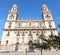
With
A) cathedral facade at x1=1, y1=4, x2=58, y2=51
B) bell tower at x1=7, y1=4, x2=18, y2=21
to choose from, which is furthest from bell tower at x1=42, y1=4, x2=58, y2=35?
bell tower at x1=7, y1=4, x2=18, y2=21

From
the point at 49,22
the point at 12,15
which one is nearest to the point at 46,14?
the point at 49,22

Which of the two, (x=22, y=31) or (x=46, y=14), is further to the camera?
(x=46, y=14)

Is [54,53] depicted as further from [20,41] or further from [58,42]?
[20,41]

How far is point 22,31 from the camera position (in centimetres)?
4400

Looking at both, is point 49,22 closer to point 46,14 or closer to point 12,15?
point 46,14

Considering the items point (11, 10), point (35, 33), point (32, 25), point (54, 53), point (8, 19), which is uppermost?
point (11, 10)

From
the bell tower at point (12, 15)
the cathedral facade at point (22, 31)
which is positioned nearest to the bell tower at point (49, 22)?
the cathedral facade at point (22, 31)

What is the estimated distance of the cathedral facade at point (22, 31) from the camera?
40.7 metres

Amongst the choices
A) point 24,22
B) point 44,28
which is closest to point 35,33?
point 44,28

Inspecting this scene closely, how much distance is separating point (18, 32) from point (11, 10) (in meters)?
14.1

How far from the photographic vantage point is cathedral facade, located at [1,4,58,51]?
4072cm

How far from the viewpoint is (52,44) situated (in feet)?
70.1

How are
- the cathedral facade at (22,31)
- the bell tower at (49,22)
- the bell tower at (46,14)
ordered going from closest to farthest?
the cathedral facade at (22,31)
the bell tower at (49,22)
the bell tower at (46,14)

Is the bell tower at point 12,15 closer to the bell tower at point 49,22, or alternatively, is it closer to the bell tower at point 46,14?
the bell tower at point 46,14
